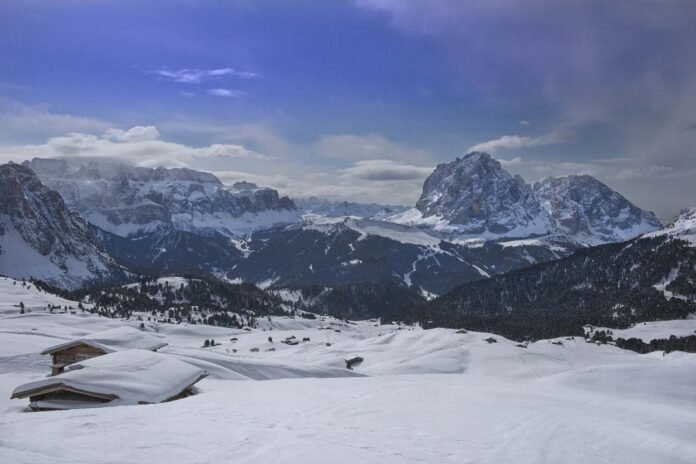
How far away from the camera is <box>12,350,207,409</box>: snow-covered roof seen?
3061cm

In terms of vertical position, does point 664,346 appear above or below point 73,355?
below

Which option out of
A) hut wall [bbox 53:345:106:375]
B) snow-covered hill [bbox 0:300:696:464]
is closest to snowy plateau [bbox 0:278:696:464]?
snow-covered hill [bbox 0:300:696:464]

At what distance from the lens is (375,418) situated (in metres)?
25.5

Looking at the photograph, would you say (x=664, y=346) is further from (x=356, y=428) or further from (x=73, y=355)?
(x=356, y=428)

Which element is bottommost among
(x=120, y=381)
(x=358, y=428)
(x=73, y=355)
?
(x=73, y=355)

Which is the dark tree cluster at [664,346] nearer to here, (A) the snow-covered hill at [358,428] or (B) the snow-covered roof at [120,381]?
(A) the snow-covered hill at [358,428]

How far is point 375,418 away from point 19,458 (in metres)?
14.9

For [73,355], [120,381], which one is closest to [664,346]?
[73,355]

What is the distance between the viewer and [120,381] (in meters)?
32.0

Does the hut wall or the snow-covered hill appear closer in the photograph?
the snow-covered hill

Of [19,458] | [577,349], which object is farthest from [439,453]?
[577,349]

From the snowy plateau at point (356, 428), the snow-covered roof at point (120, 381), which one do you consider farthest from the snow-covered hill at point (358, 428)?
the snow-covered roof at point (120, 381)

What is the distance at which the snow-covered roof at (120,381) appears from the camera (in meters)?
30.6

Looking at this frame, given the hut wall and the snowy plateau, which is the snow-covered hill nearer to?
the snowy plateau
